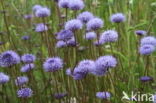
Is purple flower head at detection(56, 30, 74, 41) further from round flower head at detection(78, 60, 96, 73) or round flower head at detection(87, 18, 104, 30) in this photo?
round flower head at detection(78, 60, 96, 73)

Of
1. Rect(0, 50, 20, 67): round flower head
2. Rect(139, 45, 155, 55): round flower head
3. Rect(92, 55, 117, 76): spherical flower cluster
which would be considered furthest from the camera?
Rect(0, 50, 20, 67): round flower head

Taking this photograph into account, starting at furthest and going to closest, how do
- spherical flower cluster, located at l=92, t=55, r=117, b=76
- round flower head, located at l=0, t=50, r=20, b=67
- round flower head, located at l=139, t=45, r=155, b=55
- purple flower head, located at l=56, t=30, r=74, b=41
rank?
purple flower head, located at l=56, t=30, r=74, b=41
round flower head, located at l=0, t=50, r=20, b=67
round flower head, located at l=139, t=45, r=155, b=55
spherical flower cluster, located at l=92, t=55, r=117, b=76

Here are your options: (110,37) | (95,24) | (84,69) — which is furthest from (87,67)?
(95,24)

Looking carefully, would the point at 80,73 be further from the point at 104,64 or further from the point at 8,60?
the point at 8,60

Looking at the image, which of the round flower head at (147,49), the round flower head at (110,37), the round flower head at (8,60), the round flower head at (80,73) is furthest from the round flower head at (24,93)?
the round flower head at (147,49)

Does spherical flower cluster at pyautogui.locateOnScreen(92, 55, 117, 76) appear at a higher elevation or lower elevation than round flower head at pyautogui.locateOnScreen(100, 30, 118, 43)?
lower

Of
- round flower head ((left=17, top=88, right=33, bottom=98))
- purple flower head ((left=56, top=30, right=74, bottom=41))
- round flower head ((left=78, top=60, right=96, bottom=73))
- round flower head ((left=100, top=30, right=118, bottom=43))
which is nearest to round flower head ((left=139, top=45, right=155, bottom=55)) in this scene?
round flower head ((left=100, top=30, right=118, bottom=43))

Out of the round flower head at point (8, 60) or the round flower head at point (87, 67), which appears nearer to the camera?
the round flower head at point (87, 67)

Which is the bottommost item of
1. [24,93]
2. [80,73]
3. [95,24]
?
[24,93]

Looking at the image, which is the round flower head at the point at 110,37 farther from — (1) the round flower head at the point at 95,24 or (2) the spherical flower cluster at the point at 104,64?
(2) the spherical flower cluster at the point at 104,64

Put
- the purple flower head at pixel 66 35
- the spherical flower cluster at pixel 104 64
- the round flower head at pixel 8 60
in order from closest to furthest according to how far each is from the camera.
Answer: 1. the spherical flower cluster at pixel 104 64
2. the round flower head at pixel 8 60
3. the purple flower head at pixel 66 35

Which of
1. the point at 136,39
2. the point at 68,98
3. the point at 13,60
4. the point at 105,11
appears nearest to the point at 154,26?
the point at 136,39

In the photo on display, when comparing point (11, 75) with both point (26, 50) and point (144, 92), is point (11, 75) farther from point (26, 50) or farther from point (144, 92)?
point (144, 92)
